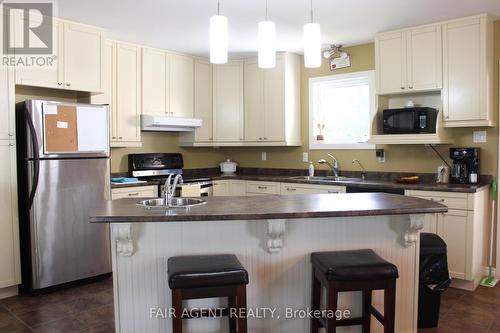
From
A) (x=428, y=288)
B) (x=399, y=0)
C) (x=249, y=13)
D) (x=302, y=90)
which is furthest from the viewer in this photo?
(x=302, y=90)

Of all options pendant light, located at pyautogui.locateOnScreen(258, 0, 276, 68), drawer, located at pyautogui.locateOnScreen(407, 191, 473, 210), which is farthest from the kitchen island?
drawer, located at pyautogui.locateOnScreen(407, 191, 473, 210)

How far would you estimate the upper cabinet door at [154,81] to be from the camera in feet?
16.2

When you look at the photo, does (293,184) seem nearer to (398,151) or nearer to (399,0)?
(398,151)

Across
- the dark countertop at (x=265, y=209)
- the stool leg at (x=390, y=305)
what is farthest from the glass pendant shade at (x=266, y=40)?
the stool leg at (x=390, y=305)

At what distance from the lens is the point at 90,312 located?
334 centimetres

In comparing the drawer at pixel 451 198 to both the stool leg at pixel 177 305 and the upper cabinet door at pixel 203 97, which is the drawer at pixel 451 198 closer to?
the stool leg at pixel 177 305

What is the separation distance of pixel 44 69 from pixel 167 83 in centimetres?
158

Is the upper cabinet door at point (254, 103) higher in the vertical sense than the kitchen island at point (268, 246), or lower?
higher

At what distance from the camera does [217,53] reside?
8.35 feet

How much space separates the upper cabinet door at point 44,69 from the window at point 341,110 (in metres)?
2.92

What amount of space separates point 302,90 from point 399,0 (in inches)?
81.4

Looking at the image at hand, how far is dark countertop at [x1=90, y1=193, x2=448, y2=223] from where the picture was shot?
227 cm

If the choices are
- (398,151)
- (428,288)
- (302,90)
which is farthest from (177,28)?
(428,288)

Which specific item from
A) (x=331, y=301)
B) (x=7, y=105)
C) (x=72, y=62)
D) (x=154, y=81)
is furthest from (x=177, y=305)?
(x=154, y=81)
